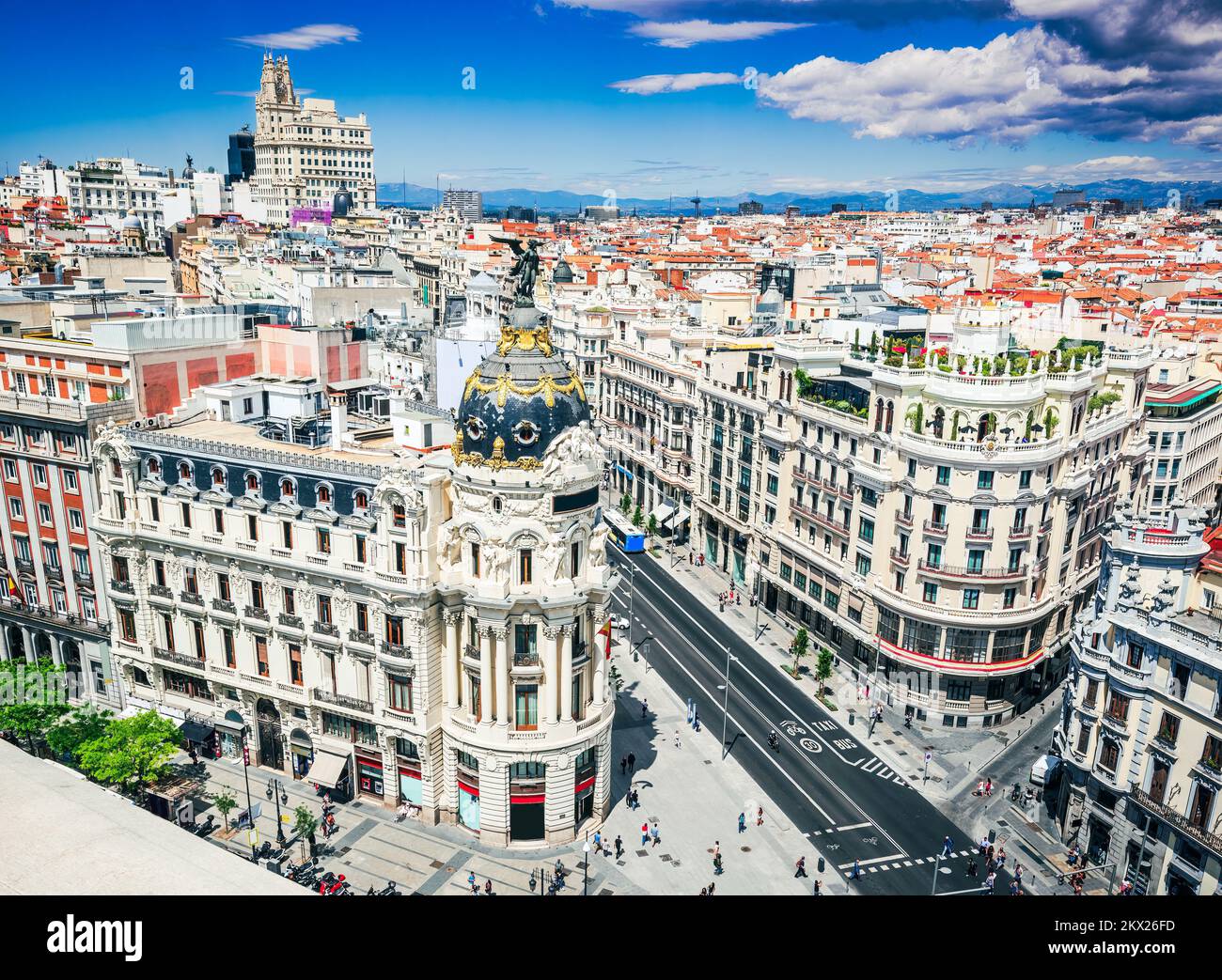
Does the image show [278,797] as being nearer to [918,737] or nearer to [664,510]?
[918,737]

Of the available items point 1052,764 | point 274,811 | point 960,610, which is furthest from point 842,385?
point 274,811

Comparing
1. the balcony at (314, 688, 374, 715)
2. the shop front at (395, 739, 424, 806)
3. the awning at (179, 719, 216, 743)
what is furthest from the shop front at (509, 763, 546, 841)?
the awning at (179, 719, 216, 743)

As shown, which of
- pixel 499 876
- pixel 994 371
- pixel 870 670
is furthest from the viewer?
pixel 870 670

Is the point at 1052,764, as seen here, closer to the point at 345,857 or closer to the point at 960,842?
the point at 960,842

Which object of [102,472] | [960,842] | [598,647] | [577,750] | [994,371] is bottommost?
[960,842]

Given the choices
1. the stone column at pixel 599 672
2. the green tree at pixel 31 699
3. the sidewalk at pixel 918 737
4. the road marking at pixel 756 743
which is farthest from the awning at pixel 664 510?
the green tree at pixel 31 699

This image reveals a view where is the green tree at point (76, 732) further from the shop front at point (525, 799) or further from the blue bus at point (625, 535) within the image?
the blue bus at point (625, 535)
